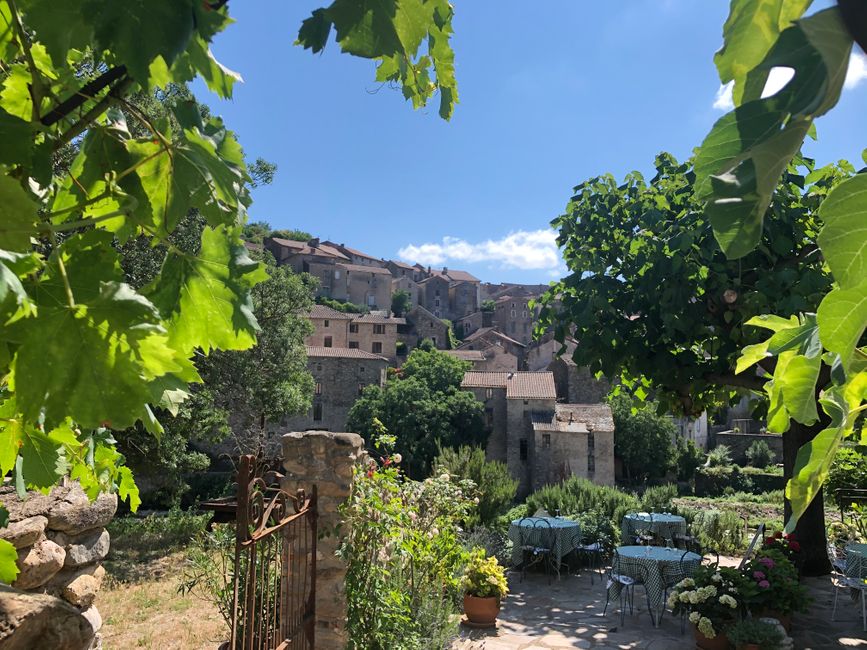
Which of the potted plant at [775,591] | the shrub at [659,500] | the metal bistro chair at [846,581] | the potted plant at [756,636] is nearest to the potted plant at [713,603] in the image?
the potted plant at [775,591]

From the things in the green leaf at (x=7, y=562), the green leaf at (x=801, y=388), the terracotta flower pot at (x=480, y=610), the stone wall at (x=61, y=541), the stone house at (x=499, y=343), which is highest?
the stone house at (x=499, y=343)

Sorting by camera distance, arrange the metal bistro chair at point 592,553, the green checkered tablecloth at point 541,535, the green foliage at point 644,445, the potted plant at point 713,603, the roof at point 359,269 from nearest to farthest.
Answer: the potted plant at point 713,603
the green checkered tablecloth at point 541,535
the metal bistro chair at point 592,553
the green foliage at point 644,445
the roof at point 359,269

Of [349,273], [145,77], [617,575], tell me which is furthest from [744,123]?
[349,273]

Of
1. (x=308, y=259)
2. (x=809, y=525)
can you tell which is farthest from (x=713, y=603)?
(x=308, y=259)

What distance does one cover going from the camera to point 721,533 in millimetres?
10953

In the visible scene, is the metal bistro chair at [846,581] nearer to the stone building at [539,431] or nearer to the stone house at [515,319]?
the stone building at [539,431]

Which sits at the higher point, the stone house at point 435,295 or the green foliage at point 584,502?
the stone house at point 435,295

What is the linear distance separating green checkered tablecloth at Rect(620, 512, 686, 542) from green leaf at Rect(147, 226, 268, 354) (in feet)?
33.7

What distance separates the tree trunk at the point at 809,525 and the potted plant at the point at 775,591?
4.41 feet

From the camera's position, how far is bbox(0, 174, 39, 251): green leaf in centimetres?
68

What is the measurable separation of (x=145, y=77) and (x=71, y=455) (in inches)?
57.3

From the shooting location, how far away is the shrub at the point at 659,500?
11.5 meters

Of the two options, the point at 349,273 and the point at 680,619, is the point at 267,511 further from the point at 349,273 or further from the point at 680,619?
the point at 349,273

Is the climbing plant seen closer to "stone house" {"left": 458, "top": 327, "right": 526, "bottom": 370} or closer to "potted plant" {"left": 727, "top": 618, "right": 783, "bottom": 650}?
"potted plant" {"left": 727, "top": 618, "right": 783, "bottom": 650}
